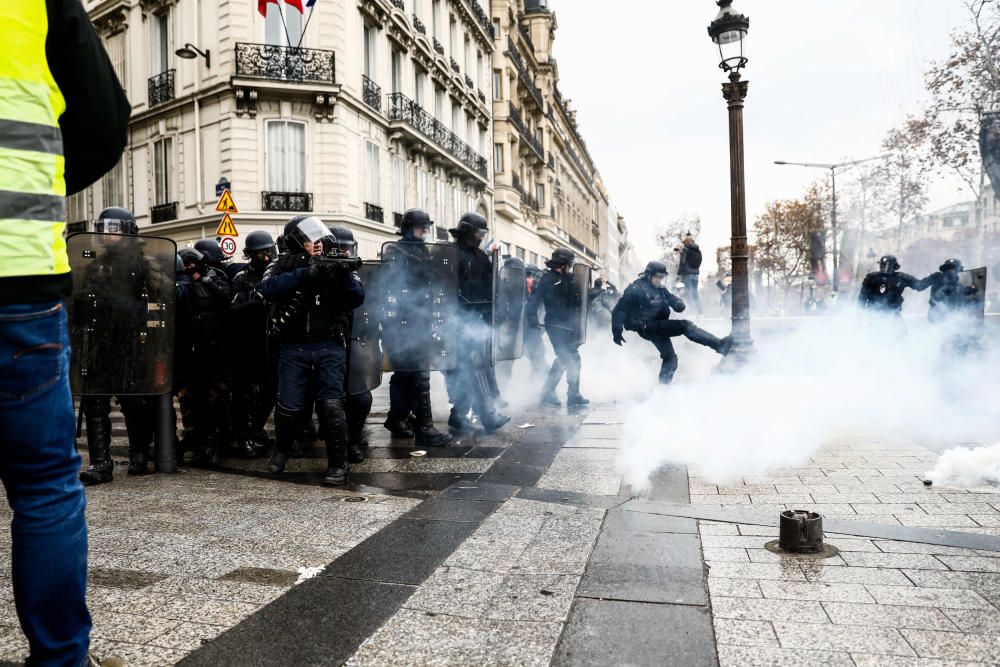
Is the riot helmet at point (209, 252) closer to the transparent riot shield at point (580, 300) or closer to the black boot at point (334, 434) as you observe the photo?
the black boot at point (334, 434)

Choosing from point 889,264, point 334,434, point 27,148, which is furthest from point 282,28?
point 27,148

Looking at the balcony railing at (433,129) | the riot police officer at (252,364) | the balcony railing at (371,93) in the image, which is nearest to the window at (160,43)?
the balcony railing at (371,93)

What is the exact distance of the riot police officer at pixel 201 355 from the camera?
5797 mm

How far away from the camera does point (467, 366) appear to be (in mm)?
6777

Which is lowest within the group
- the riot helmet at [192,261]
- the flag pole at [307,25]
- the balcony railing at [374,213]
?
the riot helmet at [192,261]

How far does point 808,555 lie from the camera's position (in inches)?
130

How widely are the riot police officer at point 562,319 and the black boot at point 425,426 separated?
8.77 feet

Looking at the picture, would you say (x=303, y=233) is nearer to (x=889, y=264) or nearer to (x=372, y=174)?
(x=889, y=264)

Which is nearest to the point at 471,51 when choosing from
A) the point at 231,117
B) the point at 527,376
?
the point at 231,117

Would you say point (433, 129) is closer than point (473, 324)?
No

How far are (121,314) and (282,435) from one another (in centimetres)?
129

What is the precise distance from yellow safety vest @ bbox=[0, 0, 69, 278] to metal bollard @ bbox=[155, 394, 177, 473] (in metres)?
3.90

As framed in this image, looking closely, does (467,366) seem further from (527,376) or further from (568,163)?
(568,163)

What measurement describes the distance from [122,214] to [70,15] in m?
4.08
